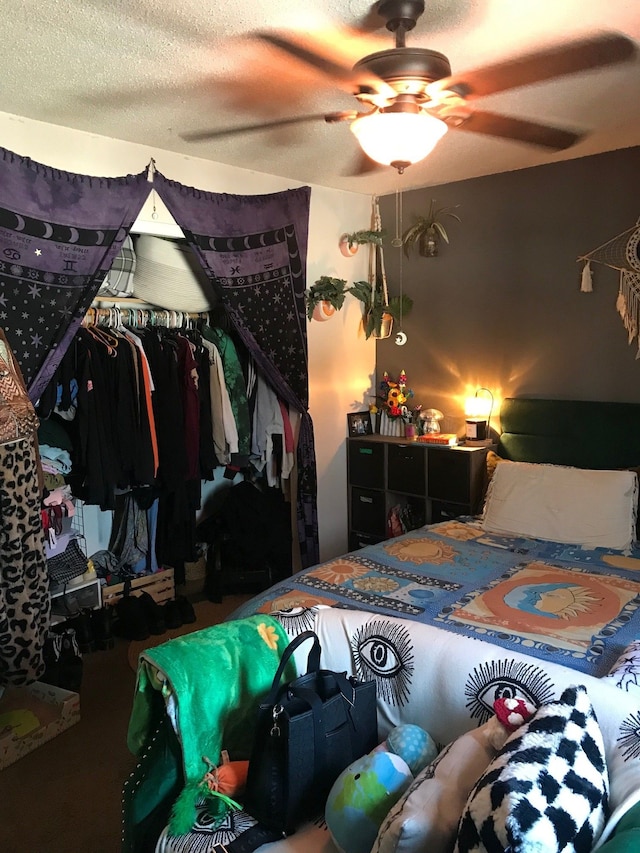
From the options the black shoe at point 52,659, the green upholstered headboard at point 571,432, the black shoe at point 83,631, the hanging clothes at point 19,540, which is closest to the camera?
the hanging clothes at point 19,540

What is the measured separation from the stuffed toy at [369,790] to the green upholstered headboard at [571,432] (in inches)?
95.5

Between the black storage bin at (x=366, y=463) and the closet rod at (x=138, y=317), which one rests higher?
the closet rod at (x=138, y=317)

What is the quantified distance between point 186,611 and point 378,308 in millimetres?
2334

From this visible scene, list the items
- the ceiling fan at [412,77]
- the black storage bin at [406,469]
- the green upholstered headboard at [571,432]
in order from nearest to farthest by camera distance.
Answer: the ceiling fan at [412,77] → the green upholstered headboard at [571,432] → the black storage bin at [406,469]

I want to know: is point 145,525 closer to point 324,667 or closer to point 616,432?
point 324,667

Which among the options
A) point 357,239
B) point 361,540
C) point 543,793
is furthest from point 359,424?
point 543,793

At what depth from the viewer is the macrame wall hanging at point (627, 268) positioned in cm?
361

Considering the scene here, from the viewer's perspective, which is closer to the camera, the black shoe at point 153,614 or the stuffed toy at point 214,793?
the stuffed toy at point 214,793

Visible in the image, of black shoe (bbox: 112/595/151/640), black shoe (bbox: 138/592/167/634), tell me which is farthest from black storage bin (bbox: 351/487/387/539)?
black shoe (bbox: 112/595/151/640)

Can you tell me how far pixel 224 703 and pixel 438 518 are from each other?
2537 millimetres

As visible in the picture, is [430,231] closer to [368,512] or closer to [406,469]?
[406,469]

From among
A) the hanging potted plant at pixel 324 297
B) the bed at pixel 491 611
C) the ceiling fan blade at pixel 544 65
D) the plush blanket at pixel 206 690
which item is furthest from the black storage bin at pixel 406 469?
the plush blanket at pixel 206 690

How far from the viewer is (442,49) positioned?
2.26 m

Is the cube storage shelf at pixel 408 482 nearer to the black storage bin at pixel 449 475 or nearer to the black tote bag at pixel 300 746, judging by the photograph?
the black storage bin at pixel 449 475
